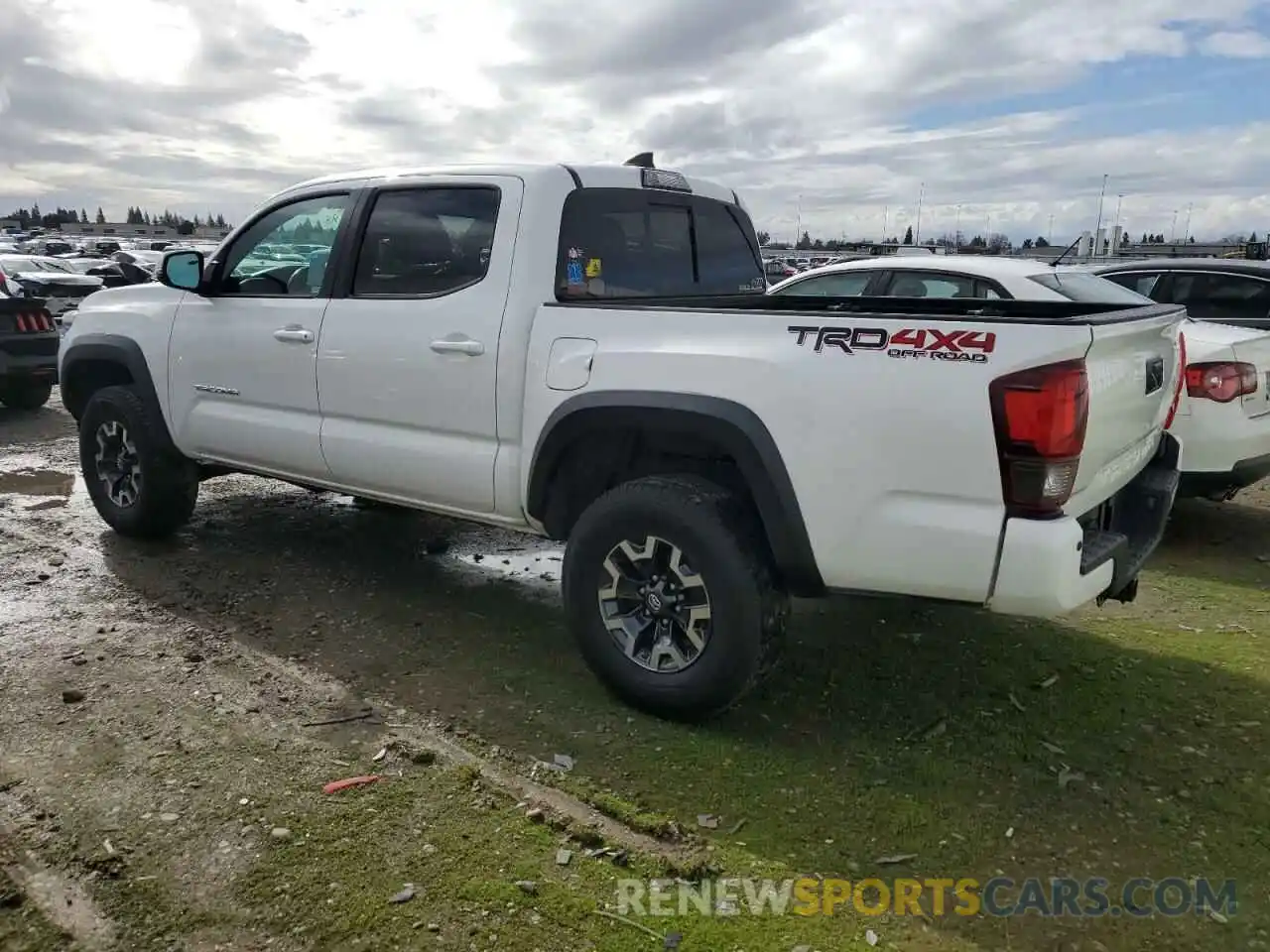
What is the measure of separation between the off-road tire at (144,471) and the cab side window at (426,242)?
1779mm

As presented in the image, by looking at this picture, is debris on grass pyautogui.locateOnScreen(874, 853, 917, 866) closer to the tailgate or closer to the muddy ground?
the muddy ground

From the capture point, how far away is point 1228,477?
5.52 m

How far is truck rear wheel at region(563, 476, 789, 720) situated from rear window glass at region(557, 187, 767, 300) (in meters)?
0.99

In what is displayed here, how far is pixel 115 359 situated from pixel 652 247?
3170 mm

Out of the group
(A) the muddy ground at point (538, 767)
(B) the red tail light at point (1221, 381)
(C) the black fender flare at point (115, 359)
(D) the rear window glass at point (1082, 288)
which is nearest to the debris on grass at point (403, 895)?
(A) the muddy ground at point (538, 767)

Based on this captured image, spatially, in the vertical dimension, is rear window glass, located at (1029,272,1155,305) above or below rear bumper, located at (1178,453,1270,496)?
above

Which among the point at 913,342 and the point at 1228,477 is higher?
the point at 913,342

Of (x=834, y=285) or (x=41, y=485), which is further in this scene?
(x=834, y=285)

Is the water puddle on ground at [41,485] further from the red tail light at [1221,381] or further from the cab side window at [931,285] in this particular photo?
the red tail light at [1221,381]

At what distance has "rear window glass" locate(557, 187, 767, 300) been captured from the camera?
401 cm

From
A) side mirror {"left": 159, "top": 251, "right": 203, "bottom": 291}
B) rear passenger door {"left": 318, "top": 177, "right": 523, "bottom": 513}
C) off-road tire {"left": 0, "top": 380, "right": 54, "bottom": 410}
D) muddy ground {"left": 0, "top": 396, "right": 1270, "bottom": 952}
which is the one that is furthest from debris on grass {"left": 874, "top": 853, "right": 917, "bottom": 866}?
off-road tire {"left": 0, "top": 380, "right": 54, "bottom": 410}

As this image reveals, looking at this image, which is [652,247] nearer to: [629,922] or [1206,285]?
[629,922]

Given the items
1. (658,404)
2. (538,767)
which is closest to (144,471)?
(538,767)

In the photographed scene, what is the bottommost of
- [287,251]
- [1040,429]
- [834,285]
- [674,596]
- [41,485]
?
[41,485]
